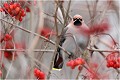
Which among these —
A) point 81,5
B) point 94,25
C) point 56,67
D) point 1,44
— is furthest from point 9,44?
point 81,5

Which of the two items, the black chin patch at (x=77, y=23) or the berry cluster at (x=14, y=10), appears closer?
the berry cluster at (x=14, y=10)

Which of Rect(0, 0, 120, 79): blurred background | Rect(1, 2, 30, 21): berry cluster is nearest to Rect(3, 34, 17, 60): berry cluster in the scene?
Rect(0, 0, 120, 79): blurred background

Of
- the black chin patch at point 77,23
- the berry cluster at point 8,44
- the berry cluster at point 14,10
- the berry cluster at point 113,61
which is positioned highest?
the berry cluster at point 14,10

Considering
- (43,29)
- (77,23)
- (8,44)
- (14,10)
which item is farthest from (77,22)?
(14,10)

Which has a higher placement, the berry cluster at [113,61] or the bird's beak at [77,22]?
the bird's beak at [77,22]

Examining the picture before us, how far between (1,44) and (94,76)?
1.02 metres

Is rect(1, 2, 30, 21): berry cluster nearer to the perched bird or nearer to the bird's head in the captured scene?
the perched bird

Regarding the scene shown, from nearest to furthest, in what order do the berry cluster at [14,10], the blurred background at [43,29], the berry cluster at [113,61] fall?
the blurred background at [43,29], the berry cluster at [113,61], the berry cluster at [14,10]

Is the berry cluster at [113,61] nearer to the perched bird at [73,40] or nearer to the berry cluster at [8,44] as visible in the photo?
the berry cluster at [8,44]

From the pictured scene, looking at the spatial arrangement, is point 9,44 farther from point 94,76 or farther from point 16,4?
point 94,76

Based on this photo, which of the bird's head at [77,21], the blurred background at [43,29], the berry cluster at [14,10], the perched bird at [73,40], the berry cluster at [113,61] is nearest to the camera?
the blurred background at [43,29]

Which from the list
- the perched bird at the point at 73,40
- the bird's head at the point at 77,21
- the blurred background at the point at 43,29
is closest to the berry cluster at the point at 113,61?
the blurred background at the point at 43,29

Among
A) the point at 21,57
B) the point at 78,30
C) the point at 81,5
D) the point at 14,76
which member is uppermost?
the point at 81,5

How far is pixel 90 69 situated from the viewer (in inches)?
105
